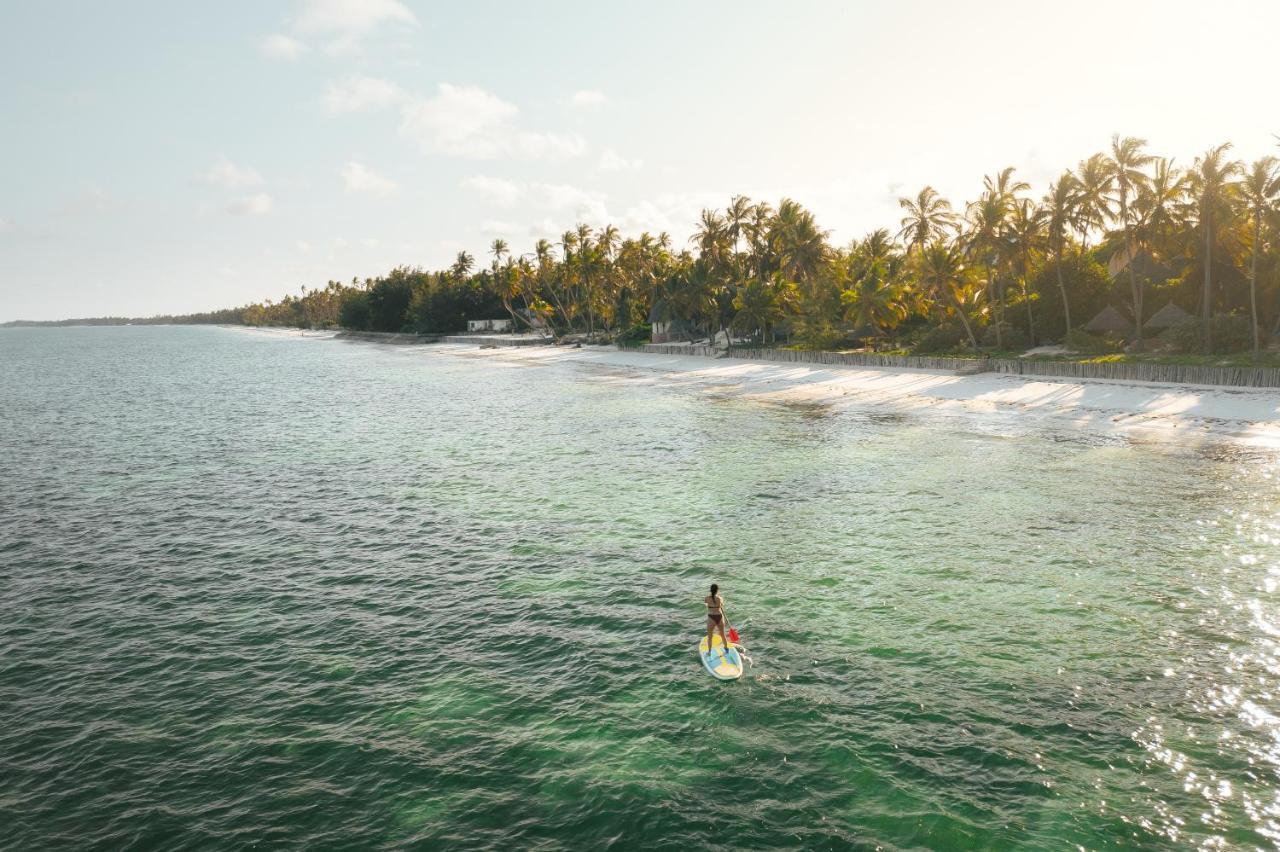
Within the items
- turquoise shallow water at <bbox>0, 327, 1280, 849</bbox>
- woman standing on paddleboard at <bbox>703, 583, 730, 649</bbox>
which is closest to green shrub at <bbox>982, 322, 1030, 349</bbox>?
turquoise shallow water at <bbox>0, 327, 1280, 849</bbox>

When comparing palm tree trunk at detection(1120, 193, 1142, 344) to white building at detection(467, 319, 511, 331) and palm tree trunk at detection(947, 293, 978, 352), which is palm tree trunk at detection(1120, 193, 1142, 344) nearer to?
palm tree trunk at detection(947, 293, 978, 352)

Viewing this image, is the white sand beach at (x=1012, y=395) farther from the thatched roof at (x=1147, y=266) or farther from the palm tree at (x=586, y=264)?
the palm tree at (x=586, y=264)

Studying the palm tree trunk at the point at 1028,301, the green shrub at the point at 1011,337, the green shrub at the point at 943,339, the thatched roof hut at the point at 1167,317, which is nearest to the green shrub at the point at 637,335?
the green shrub at the point at 943,339

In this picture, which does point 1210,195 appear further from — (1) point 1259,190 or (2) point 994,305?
(2) point 994,305

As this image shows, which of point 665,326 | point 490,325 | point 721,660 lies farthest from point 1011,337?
point 490,325

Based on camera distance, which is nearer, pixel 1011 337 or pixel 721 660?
pixel 721 660

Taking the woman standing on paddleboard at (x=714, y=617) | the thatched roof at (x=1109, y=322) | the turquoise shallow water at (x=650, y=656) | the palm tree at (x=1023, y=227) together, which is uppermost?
the palm tree at (x=1023, y=227)
